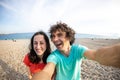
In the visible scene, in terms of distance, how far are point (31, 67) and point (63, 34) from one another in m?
0.52

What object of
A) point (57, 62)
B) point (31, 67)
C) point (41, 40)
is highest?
point (41, 40)

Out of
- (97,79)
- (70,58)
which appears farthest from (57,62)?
(97,79)

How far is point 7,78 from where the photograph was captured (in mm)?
3953

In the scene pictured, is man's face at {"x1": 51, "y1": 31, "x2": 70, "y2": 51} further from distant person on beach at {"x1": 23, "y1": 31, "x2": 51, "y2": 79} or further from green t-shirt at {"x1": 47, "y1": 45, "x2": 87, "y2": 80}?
distant person on beach at {"x1": 23, "y1": 31, "x2": 51, "y2": 79}

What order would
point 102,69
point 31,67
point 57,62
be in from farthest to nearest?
point 102,69, point 31,67, point 57,62

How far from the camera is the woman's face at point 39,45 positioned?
1.51 m

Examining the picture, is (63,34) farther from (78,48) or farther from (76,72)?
(76,72)

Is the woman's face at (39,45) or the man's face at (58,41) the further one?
the woman's face at (39,45)

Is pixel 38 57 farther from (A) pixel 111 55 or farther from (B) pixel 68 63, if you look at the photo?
(A) pixel 111 55

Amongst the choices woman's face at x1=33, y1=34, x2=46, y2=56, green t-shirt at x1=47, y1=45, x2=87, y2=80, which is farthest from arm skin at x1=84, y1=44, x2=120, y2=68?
woman's face at x1=33, y1=34, x2=46, y2=56

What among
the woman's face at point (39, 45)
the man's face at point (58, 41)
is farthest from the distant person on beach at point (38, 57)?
the man's face at point (58, 41)

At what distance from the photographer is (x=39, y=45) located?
1.52m

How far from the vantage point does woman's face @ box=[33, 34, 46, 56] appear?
151cm

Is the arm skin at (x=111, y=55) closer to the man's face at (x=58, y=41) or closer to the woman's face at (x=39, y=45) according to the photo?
the man's face at (x=58, y=41)
